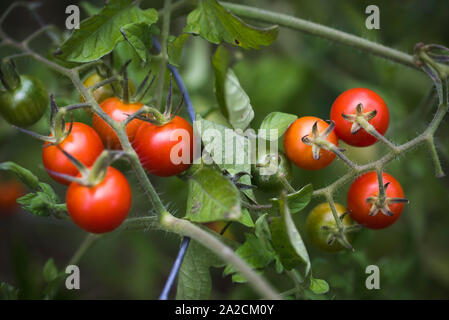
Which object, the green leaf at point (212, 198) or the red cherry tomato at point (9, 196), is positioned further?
the red cherry tomato at point (9, 196)

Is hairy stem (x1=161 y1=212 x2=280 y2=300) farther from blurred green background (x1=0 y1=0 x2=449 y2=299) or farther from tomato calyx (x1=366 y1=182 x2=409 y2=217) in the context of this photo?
blurred green background (x1=0 y1=0 x2=449 y2=299)

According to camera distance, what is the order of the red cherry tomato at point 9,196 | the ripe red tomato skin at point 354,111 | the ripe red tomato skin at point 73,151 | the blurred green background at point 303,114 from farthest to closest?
1. the red cherry tomato at point 9,196
2. the blurred green background at point 303,114
3. the ripe red tomato skin at point 354,111
4. the ripe red tomato skin at point 73,151

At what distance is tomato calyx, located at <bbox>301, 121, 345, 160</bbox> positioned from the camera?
71 cm

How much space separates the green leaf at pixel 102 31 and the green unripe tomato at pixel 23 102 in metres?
0.11

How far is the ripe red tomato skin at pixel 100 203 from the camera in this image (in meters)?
0.57

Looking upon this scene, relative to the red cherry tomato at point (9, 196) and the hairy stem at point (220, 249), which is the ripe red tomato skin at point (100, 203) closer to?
the hairy stem at point (220, 249)

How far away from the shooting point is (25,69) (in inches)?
53.6

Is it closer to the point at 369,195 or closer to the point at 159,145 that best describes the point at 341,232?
the point at 369,195

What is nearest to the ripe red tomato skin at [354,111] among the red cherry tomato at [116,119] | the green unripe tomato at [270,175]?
the green unripe tomato at [270,175]

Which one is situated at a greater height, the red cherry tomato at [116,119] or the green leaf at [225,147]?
the red cherry tomato at [116,119]

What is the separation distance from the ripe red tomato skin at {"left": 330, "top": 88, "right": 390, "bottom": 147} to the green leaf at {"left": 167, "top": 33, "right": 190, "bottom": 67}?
0.96 ft

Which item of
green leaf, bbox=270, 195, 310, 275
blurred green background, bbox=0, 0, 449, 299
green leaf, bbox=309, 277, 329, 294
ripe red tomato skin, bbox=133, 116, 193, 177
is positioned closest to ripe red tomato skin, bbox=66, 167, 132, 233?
ripe red tomato skin, bbox=133, 116, 193, 177
